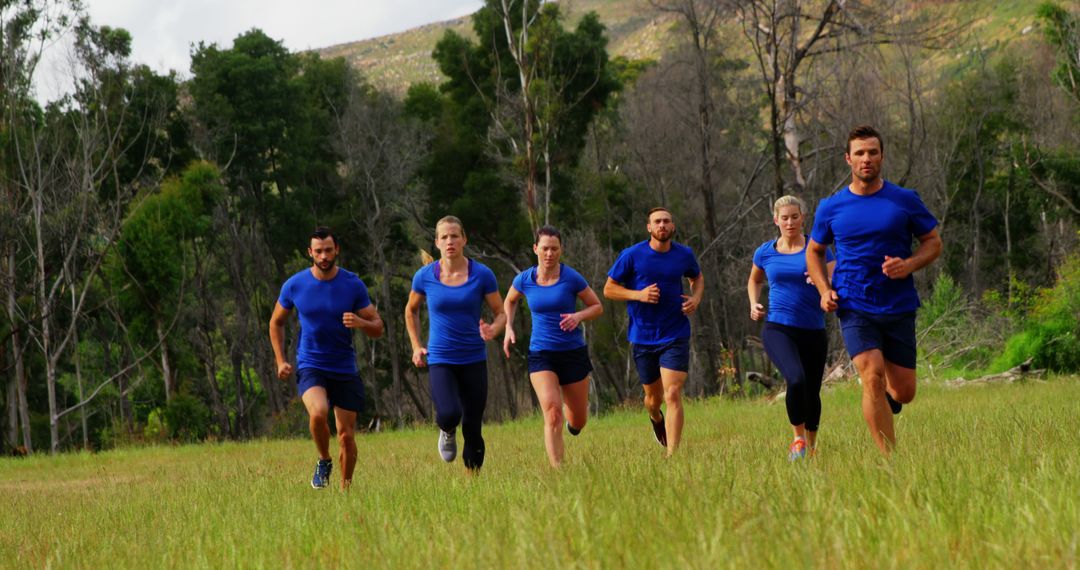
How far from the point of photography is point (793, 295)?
979 centimetres

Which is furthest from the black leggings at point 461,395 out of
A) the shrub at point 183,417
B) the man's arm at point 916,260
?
the shrub at point 183,417

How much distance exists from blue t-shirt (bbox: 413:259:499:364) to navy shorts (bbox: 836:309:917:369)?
322cm

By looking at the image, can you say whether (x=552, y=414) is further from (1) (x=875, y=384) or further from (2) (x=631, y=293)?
(1) (x=875, y=384)

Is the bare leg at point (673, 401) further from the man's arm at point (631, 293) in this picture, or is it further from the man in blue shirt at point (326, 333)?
the man in blue shirt at point (326, 333)

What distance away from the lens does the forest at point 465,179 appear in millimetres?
28578

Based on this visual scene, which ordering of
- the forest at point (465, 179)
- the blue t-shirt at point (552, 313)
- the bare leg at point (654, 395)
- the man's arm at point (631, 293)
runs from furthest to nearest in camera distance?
the forest at point (465, 179), the bare leg at point (654, 395), the man's arm at point (631, 293), the blue t-shirt at point (552, 313)

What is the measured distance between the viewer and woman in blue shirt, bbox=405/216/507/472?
32.4ft

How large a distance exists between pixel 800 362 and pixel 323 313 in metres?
4.03

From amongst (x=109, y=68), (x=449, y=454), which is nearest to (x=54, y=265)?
(x=109, y=68)

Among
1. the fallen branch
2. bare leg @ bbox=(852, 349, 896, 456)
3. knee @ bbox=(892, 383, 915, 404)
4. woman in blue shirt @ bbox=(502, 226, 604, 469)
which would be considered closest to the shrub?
the fallen branch

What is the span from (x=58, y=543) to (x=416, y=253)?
39.6m

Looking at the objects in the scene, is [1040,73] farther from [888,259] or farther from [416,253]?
[888,259]

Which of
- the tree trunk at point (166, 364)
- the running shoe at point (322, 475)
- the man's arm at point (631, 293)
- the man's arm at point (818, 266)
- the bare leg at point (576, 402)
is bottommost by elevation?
the tree trunk at point (166, 364)

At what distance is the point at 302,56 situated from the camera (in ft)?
153
